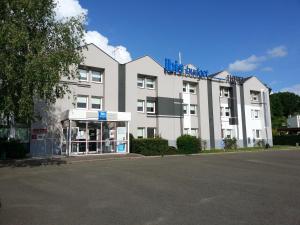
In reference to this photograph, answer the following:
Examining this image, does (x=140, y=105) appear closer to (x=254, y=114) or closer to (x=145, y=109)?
(x=145, y=109)

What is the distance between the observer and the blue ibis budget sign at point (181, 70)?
111 feet

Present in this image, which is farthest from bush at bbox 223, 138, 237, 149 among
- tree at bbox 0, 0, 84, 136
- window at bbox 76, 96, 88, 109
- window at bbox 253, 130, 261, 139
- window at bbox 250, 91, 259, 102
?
tree at bbox 0, 0, 84, 136

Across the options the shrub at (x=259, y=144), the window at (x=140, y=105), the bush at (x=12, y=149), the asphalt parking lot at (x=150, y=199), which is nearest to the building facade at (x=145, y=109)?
the window at (x=140, y=105)

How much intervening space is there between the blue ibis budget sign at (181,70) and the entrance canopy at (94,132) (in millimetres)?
9600

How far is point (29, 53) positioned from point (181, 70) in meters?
22.1

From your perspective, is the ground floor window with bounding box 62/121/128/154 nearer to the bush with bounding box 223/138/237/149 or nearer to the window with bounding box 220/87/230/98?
the bush with bounding box 223/138/237/149

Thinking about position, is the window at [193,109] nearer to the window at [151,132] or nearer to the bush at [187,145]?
the window at [151,132]

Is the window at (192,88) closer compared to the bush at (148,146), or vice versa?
the bush at (148,146)

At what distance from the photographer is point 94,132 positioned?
26578mm

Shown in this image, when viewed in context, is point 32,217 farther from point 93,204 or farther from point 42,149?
Answer: point 42,149

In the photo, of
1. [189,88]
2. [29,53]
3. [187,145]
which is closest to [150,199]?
[29,53]

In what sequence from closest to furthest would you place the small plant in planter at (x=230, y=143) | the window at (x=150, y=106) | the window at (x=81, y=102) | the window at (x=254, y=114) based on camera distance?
the window at (x=81, y=102) < the window at (x=150, y=106) < the small plant in planter at (x=230, y=143) < the window at (x=254, y=114)

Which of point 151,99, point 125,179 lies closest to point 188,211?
point 125,179

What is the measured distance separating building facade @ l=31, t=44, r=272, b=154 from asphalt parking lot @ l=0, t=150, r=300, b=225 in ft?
30.8
